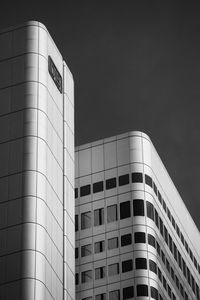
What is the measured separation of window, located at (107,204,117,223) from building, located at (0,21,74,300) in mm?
19693

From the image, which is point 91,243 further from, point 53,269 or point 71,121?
point 53,269

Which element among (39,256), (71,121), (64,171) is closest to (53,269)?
(39,256)

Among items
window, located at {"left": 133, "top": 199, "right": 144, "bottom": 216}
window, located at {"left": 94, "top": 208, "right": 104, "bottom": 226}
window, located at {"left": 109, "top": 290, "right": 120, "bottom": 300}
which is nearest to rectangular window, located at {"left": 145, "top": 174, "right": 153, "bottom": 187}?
window, located at {"left": 133, "top": 199, "right": 144, "bottom": 216}

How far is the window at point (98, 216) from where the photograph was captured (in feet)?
533

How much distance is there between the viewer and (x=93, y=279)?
158500mm

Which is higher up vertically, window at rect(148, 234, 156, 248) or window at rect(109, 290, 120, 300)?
window at rect(148, 234, 156, 248)

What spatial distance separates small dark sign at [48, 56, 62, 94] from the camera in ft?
465

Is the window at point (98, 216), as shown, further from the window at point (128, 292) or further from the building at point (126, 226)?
the window at point (128, 292)

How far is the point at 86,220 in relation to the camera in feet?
538

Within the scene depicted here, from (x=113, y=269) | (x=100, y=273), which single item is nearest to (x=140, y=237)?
(x=113, y=269)

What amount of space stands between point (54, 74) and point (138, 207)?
85.4 ft

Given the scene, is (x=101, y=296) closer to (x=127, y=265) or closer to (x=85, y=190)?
(x=127, y=265)

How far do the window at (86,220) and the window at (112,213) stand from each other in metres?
3.24

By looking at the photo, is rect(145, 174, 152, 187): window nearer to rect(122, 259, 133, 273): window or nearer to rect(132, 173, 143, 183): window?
rect(132, 173, 143, 183): window
